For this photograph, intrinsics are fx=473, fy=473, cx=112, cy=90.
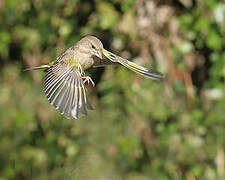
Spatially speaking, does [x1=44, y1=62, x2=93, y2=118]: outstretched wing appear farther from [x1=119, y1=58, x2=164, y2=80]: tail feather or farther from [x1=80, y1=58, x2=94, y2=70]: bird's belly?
[x1=119, y1=58, x2=164, y2=80]: tail feather

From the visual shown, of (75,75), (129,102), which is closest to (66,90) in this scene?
(75,75)

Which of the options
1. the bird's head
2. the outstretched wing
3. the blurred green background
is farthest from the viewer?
the blurred green background

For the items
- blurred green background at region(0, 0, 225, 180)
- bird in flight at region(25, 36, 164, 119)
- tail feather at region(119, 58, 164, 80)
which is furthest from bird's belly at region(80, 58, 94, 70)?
blurred green background at region(0, 0, 225, 180)

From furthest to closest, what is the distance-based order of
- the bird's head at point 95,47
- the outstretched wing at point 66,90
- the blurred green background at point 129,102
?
the blurred green background at point 129,102 < the bird's head at point 95,47 < the outstretched wing at point 66,90

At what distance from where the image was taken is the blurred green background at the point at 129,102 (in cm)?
349

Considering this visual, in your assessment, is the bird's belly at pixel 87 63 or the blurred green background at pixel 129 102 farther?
the blurred green background at pixel 129 102

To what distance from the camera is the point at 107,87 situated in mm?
3621

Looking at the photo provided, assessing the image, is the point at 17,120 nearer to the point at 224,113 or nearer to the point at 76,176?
the point at 224,113

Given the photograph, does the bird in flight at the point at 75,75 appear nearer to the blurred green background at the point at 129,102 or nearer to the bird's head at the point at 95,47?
the bird's head at the point at 95,47

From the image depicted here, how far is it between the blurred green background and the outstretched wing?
1.66 meters

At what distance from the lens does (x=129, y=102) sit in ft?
11.7

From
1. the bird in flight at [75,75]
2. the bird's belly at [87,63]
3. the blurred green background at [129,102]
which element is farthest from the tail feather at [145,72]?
the blurred green background at [129,102]

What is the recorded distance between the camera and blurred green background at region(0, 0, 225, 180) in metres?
3.49

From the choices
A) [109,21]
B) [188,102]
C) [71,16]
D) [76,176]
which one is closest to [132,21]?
[109,21]
